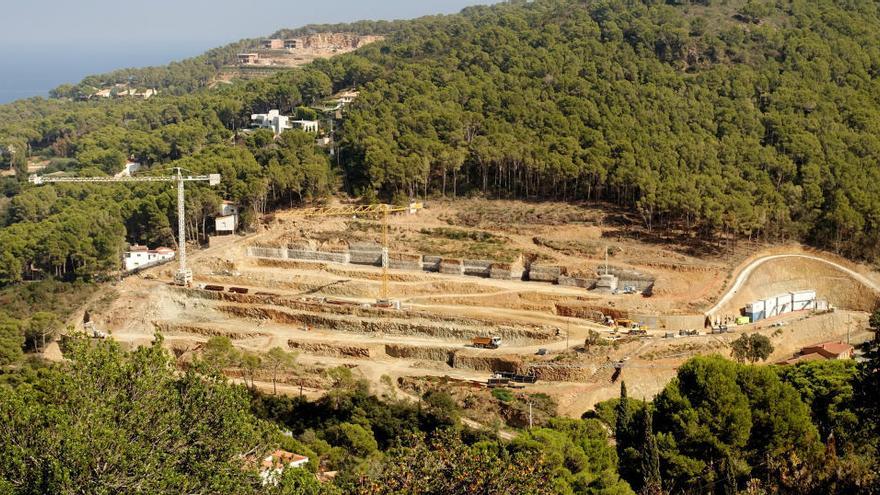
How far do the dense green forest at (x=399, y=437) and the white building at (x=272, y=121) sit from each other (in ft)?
129

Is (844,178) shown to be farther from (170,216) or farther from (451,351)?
(170,216)

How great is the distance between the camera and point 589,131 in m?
67.4

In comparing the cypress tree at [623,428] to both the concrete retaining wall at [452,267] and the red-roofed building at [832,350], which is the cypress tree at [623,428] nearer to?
the red-roofed building at [832,350]

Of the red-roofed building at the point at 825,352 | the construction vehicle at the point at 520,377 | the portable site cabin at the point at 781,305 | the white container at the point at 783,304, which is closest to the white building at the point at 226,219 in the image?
the construction vehicle at the point at 520,377

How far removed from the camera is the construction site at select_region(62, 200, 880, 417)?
45.6 m

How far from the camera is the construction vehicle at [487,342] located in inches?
1881

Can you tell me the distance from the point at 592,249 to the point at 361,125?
79.9ft

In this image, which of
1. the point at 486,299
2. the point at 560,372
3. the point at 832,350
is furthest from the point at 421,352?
the point at 832,350

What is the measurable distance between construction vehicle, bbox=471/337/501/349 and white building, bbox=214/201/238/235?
24.5 meters

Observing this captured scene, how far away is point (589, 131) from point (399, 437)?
44.8 metres

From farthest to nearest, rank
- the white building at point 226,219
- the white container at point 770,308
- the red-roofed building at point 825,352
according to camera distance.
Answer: the white building at point 226,219, the white container at point 770,308, the red-roofed building at point 825,352

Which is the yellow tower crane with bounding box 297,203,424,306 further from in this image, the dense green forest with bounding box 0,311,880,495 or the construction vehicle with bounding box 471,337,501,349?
the dense green forest with bounding box 0,311,880,495

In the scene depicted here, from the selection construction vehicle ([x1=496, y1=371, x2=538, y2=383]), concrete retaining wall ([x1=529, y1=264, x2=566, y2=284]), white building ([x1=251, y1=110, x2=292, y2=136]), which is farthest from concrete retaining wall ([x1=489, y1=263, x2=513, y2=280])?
white building ([x1=251, y1=110, x2=292, y2=136])

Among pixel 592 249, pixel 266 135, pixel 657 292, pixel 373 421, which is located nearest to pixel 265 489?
pixel 373 421
